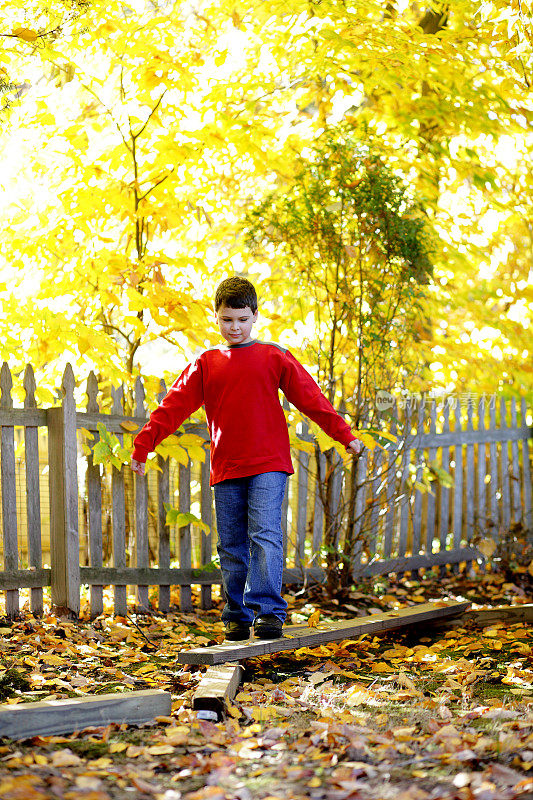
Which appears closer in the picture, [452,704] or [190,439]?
[452,704]

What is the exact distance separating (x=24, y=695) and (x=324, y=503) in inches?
111

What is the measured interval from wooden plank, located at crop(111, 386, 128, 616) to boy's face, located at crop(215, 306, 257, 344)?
131cm

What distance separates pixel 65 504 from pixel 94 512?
0.25 metres

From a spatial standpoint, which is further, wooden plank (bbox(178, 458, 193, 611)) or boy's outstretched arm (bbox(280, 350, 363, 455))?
wooden plank (bbox(178, 458, 193, 611))

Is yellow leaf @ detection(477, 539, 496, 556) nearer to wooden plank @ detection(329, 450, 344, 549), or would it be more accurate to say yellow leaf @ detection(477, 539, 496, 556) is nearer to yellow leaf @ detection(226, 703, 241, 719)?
wooden plank @ detection(329, 450, 344, 549)

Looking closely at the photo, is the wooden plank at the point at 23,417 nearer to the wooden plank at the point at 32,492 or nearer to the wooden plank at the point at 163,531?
the wooden plank at the point at 32,492

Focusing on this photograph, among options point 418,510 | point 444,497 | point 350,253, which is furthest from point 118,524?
point 444,497

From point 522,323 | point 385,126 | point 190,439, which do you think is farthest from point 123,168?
point 522,323

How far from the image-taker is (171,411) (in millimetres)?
4016

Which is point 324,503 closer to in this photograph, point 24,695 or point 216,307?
point 216,307

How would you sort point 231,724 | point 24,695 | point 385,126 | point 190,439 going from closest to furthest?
point 231,724
point 24,695
point 190,439
point 385,126

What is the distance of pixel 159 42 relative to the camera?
495cm

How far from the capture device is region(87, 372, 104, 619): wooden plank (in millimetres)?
4879

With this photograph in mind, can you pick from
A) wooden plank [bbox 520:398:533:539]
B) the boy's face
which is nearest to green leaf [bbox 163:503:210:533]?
the boy's face
